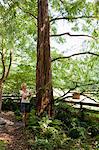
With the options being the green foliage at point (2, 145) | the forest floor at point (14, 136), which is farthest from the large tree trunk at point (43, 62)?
the green foliage at point (2, 145)

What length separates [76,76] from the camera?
13.1m

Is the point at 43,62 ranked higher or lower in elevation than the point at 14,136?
higher

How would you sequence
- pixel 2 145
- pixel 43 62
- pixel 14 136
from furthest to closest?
pixel 43 62, pixel 14 136, pixel 2 145

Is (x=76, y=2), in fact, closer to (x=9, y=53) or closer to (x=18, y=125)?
(x=18, y=125)

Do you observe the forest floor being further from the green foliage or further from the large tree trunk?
the large tree trunk

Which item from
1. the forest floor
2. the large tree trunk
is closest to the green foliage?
the forest floor

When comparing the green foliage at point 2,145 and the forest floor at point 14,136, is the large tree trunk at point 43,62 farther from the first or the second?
the green foliage at point 2,145

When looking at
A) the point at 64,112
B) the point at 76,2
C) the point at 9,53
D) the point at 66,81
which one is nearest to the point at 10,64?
the point at 9,53

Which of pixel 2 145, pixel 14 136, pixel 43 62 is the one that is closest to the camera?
pixel 2 145

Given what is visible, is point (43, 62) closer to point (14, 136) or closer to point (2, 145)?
point (14, 136)

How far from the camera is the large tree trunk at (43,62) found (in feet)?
33.4

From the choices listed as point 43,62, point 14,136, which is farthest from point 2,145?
point 43,62

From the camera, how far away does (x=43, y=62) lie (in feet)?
33.4

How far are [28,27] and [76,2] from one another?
3.88 m
